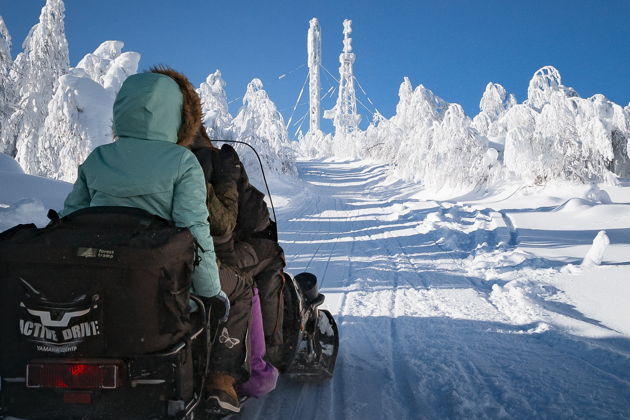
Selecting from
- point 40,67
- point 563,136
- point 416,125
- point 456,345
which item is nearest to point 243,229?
point 456,345

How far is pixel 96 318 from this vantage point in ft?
5.13

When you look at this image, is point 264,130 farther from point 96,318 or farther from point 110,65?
point 96,318

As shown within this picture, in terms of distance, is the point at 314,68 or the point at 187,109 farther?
the point at 314,68

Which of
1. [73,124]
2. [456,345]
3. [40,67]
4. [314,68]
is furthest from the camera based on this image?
[314,68]

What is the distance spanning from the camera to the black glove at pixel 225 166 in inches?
87.0

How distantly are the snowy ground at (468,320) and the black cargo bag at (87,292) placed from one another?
3.83 feet

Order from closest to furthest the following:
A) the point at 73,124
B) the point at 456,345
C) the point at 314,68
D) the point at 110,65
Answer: the point at 456,345
the point at 73,124
the point at 110,65
the point at 314,68

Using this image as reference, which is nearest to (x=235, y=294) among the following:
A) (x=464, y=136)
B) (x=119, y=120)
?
(x=119, y=120)

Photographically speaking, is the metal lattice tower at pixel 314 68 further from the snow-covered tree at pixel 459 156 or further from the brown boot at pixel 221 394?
the brown boot at pixel 221 394

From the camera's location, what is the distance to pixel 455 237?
9055mm

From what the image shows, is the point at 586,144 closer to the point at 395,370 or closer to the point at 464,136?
the point at 464,136

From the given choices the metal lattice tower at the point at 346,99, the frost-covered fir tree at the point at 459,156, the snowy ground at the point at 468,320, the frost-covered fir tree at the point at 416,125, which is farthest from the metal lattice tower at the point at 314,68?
the snowy ground at the point at 468,320

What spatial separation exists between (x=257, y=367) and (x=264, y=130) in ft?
130

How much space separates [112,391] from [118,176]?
882 millimetres
